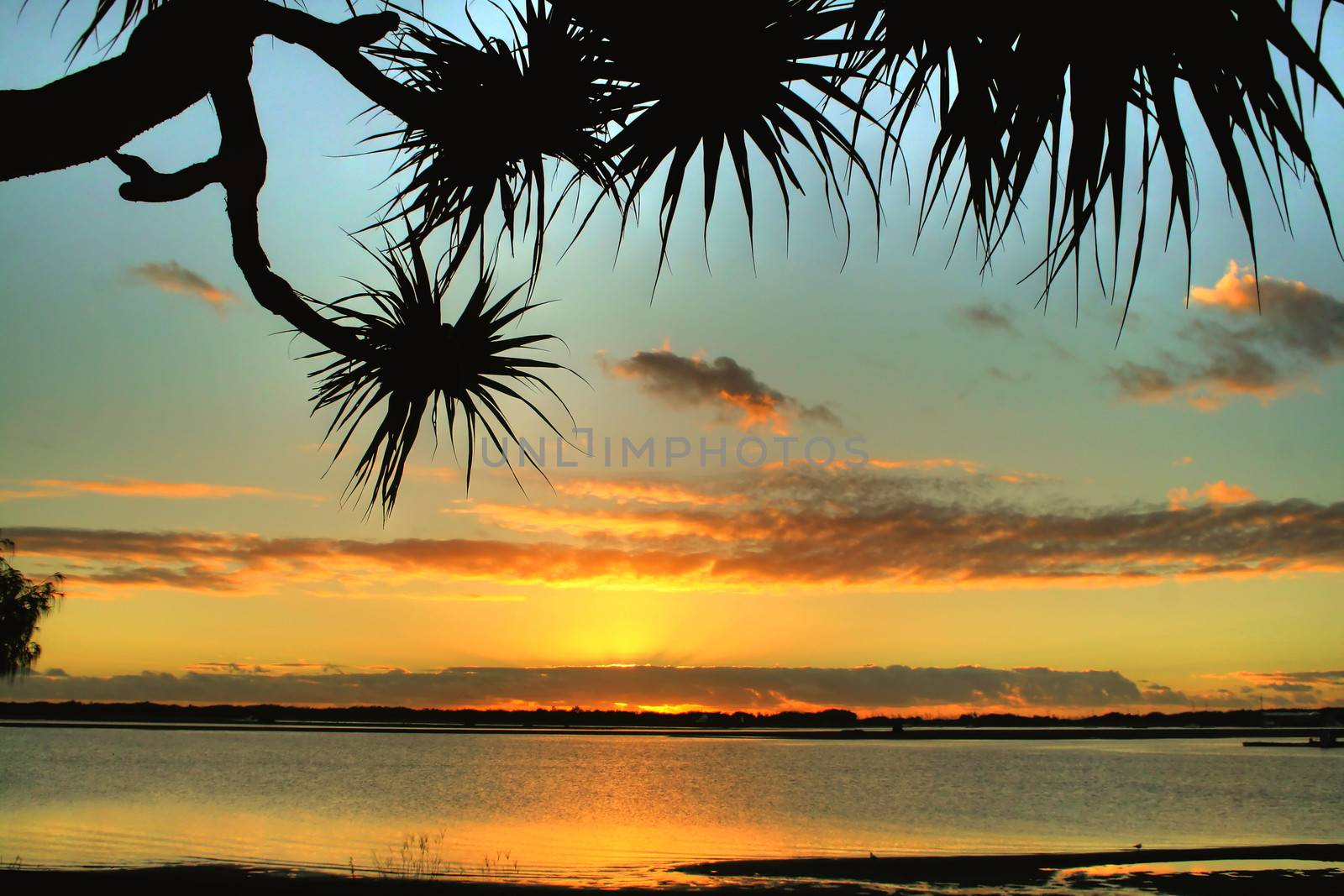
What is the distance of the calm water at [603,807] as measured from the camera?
20.7 m

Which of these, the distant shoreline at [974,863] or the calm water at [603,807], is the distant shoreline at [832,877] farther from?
the calm water at [603,807]

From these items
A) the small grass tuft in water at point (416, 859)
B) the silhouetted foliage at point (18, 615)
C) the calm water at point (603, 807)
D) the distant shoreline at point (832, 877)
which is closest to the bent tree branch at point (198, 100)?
the distant shoreline at point (832, 877)

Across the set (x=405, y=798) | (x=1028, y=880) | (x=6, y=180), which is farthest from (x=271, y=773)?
(x=6, y=180)

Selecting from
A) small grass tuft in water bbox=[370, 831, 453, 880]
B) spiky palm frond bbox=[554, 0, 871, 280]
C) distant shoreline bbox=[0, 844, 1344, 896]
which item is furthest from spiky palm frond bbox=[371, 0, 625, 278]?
small grass tuft in water bbox=[370, 831, 453, 880]

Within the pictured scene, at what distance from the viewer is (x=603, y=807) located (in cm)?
3334

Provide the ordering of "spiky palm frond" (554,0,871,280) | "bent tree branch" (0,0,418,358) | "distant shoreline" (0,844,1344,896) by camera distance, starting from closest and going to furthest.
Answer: "bent tree branch" (0,0,418,358) < "spiky palm frond" (554,0,871,280) < "distant shoreline" (0,844,1344,896)

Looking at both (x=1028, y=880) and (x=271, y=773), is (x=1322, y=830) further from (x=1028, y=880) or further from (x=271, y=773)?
(x=271, y=773)

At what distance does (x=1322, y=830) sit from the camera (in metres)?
26.2

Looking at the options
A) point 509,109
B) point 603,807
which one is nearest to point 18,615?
point 603,807

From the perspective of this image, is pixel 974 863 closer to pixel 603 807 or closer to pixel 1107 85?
pixel 1107 85

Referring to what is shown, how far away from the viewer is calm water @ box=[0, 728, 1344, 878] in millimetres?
20656

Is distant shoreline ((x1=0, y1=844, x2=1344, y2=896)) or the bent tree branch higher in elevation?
the bent tree branch

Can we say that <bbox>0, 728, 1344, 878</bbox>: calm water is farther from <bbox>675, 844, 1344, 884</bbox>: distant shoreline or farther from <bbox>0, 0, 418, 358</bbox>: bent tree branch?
<bbox>0, 0, 418, 358</bbox>: bent tree branch

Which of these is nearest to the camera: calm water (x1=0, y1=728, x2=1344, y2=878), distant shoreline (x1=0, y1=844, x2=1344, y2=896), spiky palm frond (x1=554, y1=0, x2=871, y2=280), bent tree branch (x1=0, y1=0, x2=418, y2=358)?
bent tree branch (x1=0, y1=0, x2=418, y2=358)
